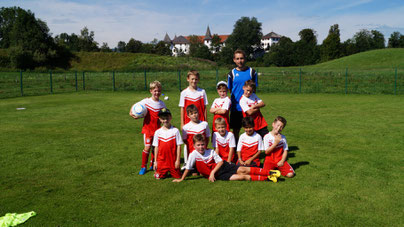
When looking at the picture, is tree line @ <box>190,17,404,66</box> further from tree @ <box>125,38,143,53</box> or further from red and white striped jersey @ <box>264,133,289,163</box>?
red and white striped jersey @ <box>264,133,289,163</box>

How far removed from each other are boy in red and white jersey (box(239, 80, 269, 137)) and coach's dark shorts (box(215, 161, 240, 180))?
3.53ft

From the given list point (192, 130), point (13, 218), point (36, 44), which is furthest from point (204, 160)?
point (36, 44)

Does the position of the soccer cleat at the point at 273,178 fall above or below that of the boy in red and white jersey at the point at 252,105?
below

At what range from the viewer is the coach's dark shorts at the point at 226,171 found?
5402mm

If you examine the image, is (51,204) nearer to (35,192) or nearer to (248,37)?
(35,192)

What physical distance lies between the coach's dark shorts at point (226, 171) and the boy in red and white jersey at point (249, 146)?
302 mm

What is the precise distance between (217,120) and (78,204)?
8.82ft

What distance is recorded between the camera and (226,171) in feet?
17.9

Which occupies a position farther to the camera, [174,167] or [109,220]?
[174,167]

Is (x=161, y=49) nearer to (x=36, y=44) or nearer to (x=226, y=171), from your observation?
(x=36, y=44)

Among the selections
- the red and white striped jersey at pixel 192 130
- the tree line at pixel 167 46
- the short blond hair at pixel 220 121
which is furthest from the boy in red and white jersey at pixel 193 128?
the tree line at pixel 167 46

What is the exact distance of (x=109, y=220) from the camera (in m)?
3.99

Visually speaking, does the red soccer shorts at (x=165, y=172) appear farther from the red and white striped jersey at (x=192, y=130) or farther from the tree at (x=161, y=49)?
the tree at (x=161, y=49)

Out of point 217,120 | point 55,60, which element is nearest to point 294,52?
point 55,60
